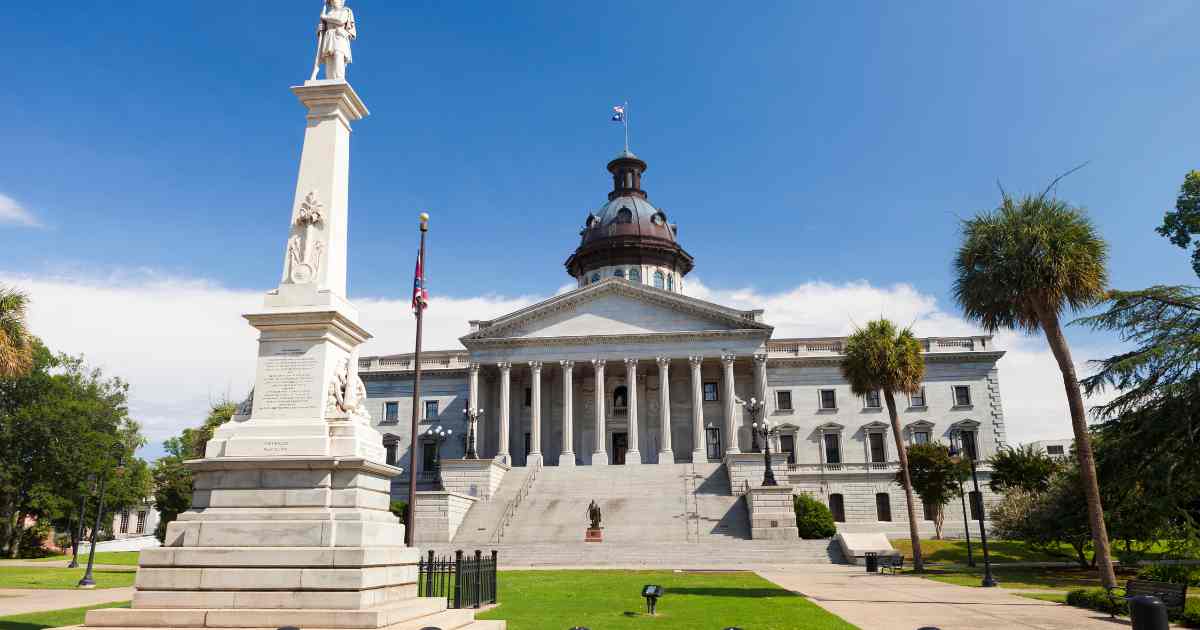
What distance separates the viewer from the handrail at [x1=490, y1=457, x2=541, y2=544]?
41.9 metres

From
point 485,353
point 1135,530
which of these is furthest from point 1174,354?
point 485,353

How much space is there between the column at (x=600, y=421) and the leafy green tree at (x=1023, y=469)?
986 inches

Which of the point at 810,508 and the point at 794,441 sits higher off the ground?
the point at 794,441

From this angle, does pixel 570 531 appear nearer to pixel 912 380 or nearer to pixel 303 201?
pixel 912 380

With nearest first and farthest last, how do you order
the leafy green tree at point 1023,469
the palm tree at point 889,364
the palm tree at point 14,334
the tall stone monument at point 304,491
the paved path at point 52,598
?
the tall stone monument at point 304,491 < the paved path at point 52,598 < the palm tree at point 14,334 < the palm tree at point 889,364 < the leafy green tree at point 1023,469

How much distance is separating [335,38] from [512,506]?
3645 cm

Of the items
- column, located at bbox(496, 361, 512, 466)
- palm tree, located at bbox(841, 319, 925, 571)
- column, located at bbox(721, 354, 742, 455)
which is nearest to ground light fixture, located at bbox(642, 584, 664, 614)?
palm tree, located at bbox(841, 319, 925, 571)

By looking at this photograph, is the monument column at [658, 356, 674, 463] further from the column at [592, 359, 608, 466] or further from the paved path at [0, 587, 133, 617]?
the paved path at [0, 587, 133, 617]

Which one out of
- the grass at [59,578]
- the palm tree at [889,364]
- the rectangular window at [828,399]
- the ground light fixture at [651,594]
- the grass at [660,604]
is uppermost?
the rectangular window at [828,399]

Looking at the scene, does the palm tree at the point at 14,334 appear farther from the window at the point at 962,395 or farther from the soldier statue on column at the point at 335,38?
the window at the point at 962,395

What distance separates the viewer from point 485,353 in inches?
2379

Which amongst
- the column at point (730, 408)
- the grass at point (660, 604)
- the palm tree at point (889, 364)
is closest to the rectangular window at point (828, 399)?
the column at point (730, 408)

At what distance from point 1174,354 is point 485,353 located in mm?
45507

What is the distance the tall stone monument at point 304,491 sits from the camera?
10195 mm
